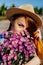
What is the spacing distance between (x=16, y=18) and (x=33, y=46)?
0.23 m

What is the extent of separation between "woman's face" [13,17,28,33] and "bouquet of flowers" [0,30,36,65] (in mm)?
35

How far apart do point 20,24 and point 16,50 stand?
0.19 meters

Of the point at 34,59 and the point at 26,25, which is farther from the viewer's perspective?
the point at 26,25

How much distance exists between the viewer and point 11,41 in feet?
6.27

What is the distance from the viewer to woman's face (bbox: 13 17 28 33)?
6.36 feet

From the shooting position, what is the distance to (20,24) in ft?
6.40

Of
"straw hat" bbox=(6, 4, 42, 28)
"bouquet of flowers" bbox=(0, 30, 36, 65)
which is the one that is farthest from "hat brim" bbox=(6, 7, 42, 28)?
"bouquet of flowers" bbox=(0, 30, 36, 65)

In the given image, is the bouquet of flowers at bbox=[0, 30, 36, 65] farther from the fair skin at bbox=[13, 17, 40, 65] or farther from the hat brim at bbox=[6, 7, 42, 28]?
the hat brim at bbox=[6, 7, 42, 28]

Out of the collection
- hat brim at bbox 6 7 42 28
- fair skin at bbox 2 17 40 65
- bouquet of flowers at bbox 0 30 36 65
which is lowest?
bouquet of flowers at bbox 0 30 36 65

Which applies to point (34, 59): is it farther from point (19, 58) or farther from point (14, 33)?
point (14, 33)

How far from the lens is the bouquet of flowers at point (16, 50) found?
1.88 meters

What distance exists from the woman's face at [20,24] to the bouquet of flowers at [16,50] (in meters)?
0.03

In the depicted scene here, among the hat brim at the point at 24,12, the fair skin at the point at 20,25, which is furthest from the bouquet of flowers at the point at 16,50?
the hat brim at the point at 24,12

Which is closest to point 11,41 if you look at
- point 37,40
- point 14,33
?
point 14,33
